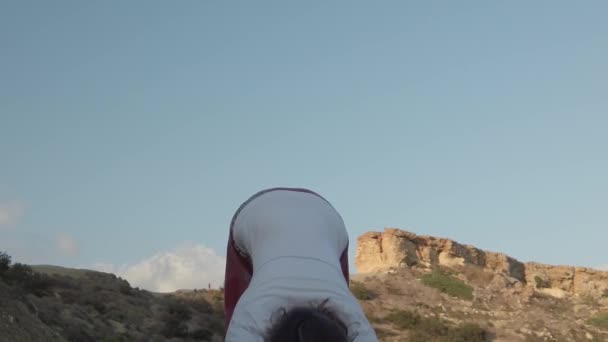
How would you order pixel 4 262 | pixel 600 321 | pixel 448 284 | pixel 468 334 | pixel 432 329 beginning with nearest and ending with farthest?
pixel 4 262, pixel 468 334, pixel 432 329, pixel 600 321, pixel 448 284

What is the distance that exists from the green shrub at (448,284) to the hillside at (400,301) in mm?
57

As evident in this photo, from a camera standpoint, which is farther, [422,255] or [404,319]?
[422,255]

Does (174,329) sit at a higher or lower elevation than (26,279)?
lower

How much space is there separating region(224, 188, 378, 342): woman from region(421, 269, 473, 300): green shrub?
31.4m

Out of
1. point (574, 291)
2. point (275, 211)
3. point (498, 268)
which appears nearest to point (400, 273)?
point (498, 268)

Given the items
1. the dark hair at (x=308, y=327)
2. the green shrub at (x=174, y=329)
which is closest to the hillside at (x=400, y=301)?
the green shrub at (x=174, y=329)

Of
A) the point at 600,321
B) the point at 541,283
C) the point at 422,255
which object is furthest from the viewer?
the point at 541,283

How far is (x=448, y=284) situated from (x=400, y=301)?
3.84 meters

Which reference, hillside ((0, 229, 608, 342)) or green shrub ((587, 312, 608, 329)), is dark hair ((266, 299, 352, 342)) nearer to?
hillside ((0, 229, 608, 342))

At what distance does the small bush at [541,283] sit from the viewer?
42.3m

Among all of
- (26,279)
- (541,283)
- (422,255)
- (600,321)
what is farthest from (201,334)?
(541,283)

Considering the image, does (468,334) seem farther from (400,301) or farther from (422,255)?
(422,255)

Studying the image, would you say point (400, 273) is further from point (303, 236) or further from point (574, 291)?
point (303, 236)

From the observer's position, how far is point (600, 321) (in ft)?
106
